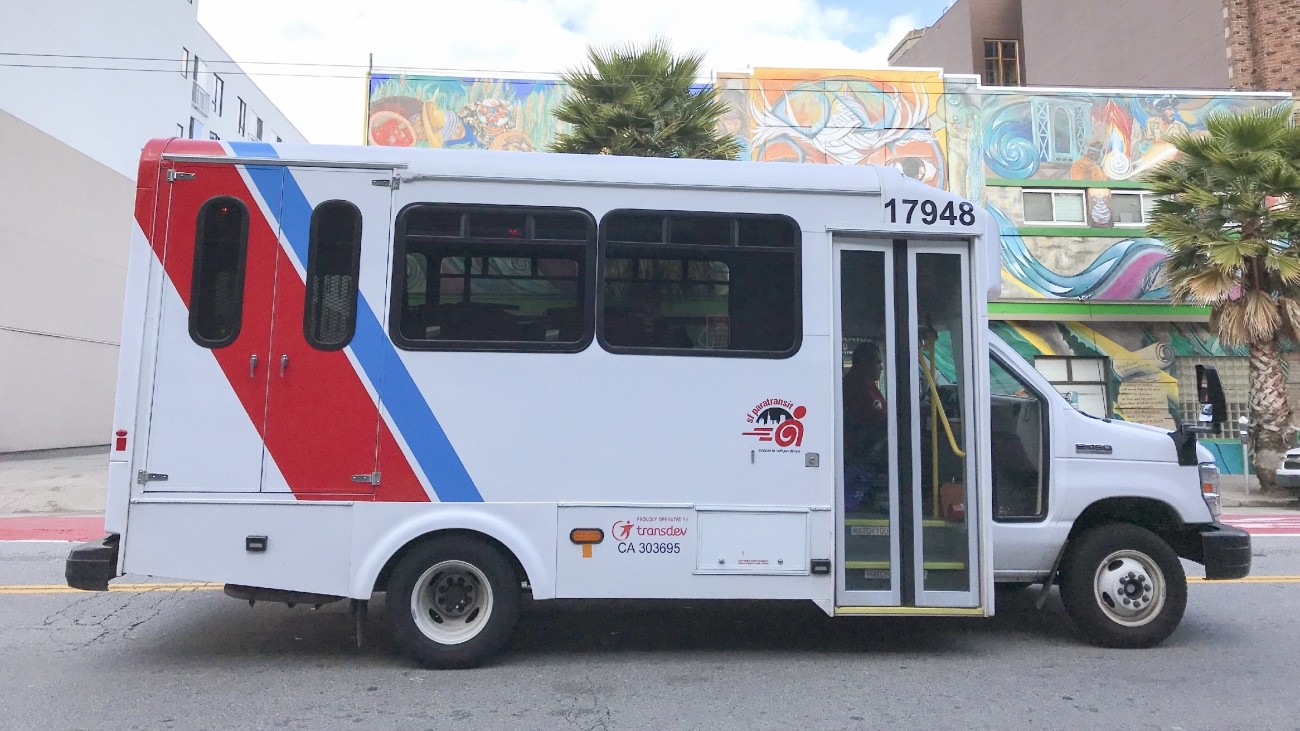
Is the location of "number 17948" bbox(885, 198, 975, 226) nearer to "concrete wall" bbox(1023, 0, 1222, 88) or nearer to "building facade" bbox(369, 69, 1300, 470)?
"building facade" bbox(369, 69, 1300, 470)

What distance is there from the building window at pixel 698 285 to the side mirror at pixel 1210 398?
265cm

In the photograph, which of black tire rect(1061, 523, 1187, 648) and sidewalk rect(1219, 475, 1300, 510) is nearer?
black tire rect(1061, 523, 1187, 648)

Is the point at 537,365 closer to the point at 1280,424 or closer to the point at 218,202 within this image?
the point at 218,202

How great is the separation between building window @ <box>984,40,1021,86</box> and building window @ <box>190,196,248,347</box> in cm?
2804

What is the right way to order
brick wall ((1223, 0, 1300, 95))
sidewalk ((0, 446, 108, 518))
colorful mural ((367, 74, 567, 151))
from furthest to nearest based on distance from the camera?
brick wall ((1223, 0, 1300, 95)) < colorful mural ((367, 74, 567, 151)) < sidewalk ((0, 446, 108, 518))

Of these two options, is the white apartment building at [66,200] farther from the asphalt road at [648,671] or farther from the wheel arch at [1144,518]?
the wheel arch at [1144,518]

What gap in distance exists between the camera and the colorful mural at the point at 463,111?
59.8ft

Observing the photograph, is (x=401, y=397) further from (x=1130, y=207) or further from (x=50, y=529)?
(x=1130, y=207)

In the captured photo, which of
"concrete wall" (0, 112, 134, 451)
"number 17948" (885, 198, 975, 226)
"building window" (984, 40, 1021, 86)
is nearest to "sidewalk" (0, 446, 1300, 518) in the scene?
"concrete wall" (0, 112, 134, 451)

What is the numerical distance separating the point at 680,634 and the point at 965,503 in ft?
7.12

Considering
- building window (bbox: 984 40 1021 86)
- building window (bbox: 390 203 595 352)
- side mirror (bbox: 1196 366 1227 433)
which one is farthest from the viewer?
building window (bbox: 984 40 1021 86)

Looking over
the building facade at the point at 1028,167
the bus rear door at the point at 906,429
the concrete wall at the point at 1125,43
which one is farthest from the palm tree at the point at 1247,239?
the bus rear door at the point at 906,429

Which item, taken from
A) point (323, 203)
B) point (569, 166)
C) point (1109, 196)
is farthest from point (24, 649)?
point (1109, 196)

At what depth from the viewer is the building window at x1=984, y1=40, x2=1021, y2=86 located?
2845 cm
